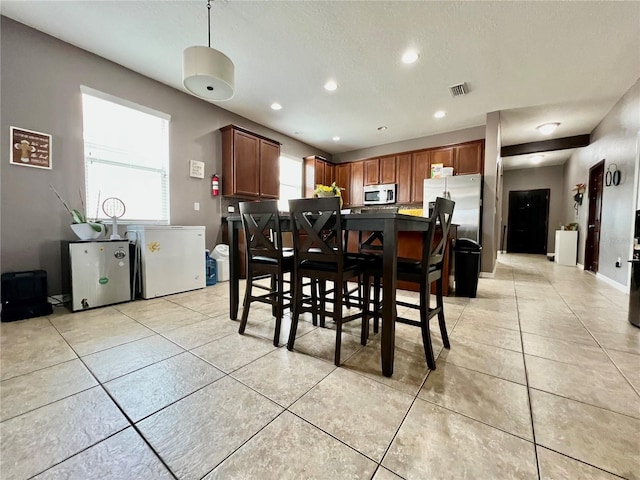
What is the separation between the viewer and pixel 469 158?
4.74 meters

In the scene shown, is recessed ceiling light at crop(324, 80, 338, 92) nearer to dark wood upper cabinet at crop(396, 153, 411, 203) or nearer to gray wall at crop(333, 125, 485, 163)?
dark wood upper cabinet at crop(396, 153, 411, 203)

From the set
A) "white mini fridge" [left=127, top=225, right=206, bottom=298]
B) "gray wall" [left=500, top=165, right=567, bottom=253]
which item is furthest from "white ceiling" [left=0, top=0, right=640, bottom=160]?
"gray wall" [left=500, top=165, right=567, bottom=253]

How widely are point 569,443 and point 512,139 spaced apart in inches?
259

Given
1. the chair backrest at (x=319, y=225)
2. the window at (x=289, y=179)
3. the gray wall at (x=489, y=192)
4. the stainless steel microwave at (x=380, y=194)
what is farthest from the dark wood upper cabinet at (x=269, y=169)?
the gray wall at (x=489, y=192)

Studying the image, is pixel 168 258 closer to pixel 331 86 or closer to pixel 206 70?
pixel 206 70

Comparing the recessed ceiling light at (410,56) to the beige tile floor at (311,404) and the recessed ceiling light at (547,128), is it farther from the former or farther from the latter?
the recessed ceiling light at (547,128)

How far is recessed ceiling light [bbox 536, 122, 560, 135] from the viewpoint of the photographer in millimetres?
4750

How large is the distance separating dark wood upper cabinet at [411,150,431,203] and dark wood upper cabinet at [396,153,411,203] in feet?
0.27

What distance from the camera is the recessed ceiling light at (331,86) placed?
3.33 meters

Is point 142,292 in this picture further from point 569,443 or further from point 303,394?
point 569,443

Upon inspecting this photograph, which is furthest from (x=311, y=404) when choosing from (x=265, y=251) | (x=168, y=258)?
(x=168, y=258)

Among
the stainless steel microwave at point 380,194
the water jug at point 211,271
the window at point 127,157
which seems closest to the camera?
the window at point 127,157

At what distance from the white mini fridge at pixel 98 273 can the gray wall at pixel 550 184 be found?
10.4 m

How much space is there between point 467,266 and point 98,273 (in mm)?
4024
